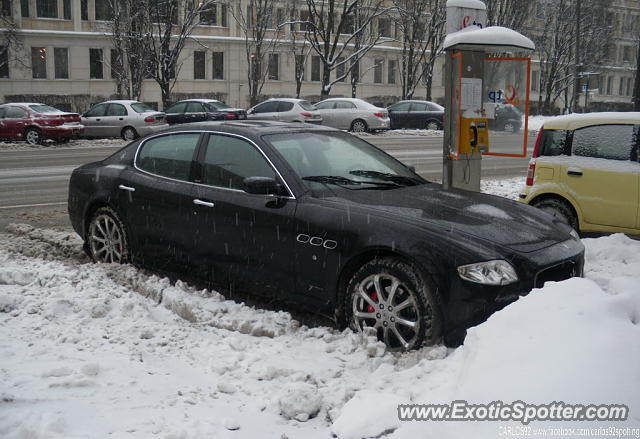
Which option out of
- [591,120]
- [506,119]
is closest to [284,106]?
[506,119]

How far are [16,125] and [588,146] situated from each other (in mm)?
20759

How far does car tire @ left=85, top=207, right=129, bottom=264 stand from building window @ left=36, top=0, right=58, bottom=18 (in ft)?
154

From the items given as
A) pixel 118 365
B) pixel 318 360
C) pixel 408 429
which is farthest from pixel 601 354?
pixel 118 365

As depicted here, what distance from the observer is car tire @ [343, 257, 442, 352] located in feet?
14.2

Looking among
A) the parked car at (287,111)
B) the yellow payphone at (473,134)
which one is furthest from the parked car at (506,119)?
the parked car at (287,111)

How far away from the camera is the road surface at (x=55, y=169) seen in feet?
32.3

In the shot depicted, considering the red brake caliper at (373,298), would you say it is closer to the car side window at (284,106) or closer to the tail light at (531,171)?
the tail light at (531,171)

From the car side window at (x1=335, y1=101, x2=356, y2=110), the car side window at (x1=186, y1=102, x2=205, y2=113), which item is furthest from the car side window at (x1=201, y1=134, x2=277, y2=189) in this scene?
the car side window at (x1=335, y1=101, x2=356, y2=110)

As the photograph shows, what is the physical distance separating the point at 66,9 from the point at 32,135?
28.9 metres

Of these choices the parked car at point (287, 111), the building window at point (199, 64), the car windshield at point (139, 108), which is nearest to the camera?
the car windshield at point (139, 108)

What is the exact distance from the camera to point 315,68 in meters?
59.5

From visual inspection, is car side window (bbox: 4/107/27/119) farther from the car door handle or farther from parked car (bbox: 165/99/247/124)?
the car door handle

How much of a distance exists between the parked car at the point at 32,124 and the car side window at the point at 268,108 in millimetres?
7620

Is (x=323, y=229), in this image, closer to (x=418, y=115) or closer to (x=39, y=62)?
(x=418, y=115)
